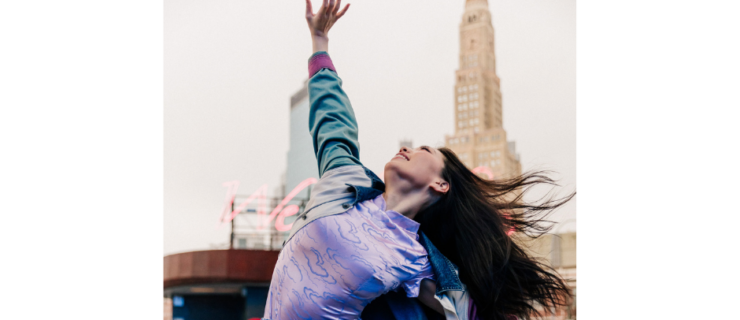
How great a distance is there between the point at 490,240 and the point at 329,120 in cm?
38

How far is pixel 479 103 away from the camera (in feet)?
14.8

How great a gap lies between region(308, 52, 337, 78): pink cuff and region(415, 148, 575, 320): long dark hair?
29 cm

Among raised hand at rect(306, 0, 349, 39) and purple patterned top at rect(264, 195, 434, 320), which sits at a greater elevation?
raised hand at rect(306, 0, 349, 39)

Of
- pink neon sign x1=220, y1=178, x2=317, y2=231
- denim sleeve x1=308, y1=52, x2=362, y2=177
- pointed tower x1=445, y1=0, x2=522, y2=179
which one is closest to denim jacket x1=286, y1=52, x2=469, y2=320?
denim sleeve x1=308, y1=52, x2=362, y2=177

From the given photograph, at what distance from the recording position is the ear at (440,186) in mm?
1146

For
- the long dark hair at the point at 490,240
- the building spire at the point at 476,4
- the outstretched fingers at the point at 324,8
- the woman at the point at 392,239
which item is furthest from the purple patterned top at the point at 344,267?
the building spire at the point at 476,4

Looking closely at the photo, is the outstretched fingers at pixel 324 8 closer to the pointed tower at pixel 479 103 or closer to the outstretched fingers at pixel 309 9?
the outstretched fingers at pixel 309 9

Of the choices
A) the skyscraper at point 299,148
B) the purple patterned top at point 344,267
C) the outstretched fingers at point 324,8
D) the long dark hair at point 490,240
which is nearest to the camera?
the purple patterned top at point 344,267

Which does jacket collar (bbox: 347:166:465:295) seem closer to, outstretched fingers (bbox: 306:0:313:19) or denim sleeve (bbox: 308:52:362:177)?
denim sleeve (bbox: 308:52:362:177)

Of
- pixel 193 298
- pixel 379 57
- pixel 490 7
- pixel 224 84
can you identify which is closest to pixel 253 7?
pixel 224 84

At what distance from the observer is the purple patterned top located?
1.00 metres

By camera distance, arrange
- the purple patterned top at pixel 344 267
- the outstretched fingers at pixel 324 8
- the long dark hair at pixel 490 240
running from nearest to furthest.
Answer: the purple patterned top at pixel 344 267 < the long dark hair at pixel 490 240 < the outstretched fingers at pixel 324 8

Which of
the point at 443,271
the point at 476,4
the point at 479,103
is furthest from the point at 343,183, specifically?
the point at 479,103

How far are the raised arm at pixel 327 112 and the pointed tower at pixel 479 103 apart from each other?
3008 mm
